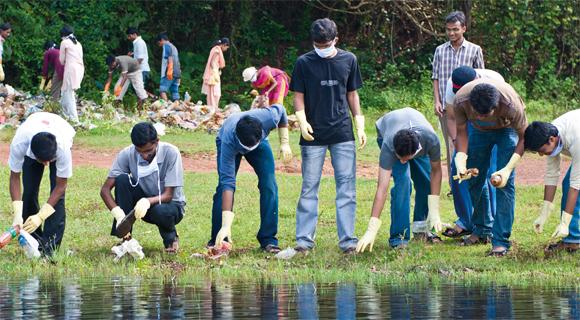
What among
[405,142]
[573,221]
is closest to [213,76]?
[405,142]

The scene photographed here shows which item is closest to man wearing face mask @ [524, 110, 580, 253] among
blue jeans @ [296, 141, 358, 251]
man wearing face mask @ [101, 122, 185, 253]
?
blue jeans @ [296, 141, 358, 251]

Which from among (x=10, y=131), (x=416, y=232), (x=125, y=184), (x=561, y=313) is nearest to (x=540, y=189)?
(x=416, y=232)

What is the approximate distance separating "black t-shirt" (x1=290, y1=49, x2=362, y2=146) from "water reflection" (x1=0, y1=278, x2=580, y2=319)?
1.89 m

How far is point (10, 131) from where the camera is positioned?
872 inches

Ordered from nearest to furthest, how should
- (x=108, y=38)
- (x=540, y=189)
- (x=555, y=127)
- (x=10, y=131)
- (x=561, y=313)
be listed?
1. (x=561, y=313)
2. (x=555, y=127)
3. (x=540, y=189)
4. (x=10, y=131)
5. (x=108, y=38)

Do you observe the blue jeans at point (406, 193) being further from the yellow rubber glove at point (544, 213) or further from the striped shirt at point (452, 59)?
the striped shirt at point (452, 59)

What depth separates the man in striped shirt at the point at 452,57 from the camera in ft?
48.6

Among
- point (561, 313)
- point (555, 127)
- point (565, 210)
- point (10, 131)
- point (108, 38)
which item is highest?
point (108, 38)

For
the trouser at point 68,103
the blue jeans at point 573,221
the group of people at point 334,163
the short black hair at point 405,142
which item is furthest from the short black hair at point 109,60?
the blue jeans at point 573,221

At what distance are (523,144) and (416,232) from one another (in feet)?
5.59

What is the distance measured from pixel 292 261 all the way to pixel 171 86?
1534 centimetres

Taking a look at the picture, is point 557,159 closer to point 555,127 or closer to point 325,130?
point 555,127

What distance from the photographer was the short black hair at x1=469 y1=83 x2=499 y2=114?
445 inches

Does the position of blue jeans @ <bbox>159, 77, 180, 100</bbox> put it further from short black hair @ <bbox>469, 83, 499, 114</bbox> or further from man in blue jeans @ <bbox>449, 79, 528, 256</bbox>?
short black hair @ <bbox>469, 83, 499, 114</bbox>
